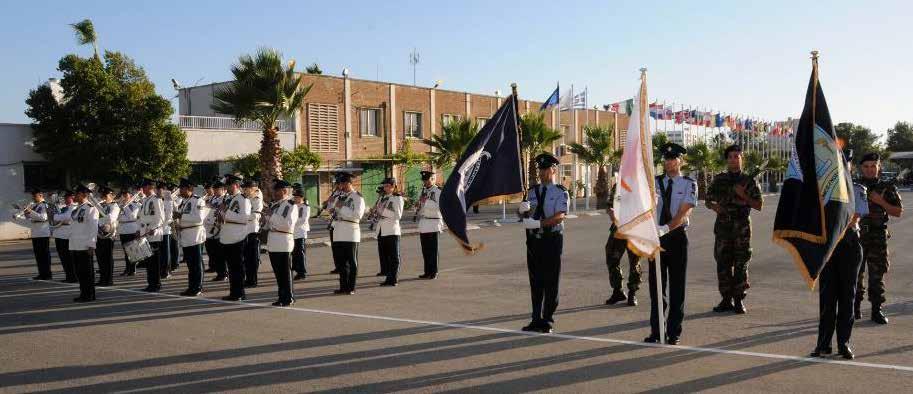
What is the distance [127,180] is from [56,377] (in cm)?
794

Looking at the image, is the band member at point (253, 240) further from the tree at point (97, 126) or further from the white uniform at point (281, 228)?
the tree at point (97, 126)

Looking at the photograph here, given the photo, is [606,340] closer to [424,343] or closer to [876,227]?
[424,343]

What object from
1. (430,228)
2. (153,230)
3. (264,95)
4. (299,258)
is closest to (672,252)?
(430,228)

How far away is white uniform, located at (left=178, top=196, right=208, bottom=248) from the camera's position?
37.8ft

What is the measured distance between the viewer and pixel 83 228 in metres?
11.1

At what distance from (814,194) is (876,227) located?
96.4 inches

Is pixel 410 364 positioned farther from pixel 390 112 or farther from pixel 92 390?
pixel 390 112

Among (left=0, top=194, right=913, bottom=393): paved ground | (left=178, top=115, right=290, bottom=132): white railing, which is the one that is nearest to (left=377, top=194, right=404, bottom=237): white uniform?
(left=0, top=194, right=913, bottom=393): paved ground

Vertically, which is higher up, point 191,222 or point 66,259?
point 191,222

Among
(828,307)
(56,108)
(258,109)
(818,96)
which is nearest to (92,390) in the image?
(828,307)

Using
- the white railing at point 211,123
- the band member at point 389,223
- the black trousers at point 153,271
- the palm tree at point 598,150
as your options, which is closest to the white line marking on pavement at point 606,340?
the black trousers at point 153,271

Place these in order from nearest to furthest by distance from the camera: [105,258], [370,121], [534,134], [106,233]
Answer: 1. [106,233]
2. [105,258]
3. [534,134]
4. [370,121]

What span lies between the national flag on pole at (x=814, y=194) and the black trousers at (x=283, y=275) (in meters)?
6.52

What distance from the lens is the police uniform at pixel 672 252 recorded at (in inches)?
297
